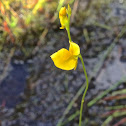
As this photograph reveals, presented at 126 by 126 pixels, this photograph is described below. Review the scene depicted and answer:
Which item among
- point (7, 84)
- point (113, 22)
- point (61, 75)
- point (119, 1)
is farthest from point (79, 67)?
point (119, 1)

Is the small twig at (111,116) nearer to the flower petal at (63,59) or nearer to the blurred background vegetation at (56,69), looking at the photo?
the blurred background vegetation at (56,69)

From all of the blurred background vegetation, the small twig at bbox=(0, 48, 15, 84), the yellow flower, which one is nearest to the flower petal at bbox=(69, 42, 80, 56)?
the yellow flower

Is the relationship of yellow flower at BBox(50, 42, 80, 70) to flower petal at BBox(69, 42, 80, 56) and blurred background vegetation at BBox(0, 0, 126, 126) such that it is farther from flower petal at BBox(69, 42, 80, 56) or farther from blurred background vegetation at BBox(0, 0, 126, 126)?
blurred background vegetation at BBox(0, 0, 126, 126)

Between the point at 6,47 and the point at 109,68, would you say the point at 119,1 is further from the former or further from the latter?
the point at 6,47

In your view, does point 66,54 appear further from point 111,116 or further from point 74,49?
point 111,116

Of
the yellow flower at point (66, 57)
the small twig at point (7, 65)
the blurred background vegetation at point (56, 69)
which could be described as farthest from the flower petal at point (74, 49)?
the small twig at point (7, 65)

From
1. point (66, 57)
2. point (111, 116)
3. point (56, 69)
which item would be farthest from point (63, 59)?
point (56, 69)
